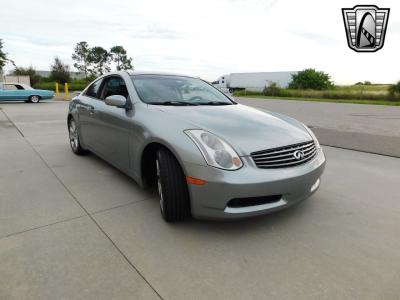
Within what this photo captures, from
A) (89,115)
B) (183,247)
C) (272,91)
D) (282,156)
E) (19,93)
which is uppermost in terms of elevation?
(272,91)

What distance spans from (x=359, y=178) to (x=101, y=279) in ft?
11.4

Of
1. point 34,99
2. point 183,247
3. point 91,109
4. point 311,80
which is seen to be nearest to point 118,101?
point 91,109

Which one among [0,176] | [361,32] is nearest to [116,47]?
[361,32]

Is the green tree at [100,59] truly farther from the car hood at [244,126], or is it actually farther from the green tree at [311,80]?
the car hood at [244,126]

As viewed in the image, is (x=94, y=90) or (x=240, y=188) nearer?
(x=240, y=188)

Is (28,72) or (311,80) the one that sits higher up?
(311,80)

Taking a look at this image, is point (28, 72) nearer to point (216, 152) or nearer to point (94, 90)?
point (94, 90)

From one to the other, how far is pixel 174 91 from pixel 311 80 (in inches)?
1853

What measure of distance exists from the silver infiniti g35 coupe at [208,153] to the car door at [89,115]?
0.71 metres

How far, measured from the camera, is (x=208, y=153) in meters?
2.24

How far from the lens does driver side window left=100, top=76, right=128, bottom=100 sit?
11.4 feet

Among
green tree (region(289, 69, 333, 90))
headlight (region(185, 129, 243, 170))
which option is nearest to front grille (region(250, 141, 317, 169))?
headlight (region(185, 129, 243, 170))

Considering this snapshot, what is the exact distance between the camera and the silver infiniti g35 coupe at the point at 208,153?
2.21 m

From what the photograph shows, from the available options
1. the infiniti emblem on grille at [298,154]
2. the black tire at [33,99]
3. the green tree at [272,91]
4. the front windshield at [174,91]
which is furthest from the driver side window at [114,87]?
the green tree at [272,91]
